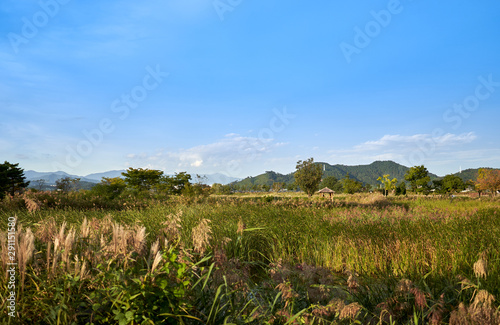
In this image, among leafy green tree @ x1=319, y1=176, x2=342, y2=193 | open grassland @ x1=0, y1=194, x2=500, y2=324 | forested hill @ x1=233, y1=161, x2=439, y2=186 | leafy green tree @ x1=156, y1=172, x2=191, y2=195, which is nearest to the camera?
open grassland @ x1=0, y1=194, x2=500, y2=324

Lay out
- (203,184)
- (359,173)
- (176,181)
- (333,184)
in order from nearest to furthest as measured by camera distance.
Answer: (203,184) → (176,181) → (333,184) → (359,173)

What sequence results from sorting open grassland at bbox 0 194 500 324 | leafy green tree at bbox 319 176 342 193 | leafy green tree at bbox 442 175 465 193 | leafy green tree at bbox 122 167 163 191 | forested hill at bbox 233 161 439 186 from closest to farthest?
open grassland at bbox 0 194 500 324 < leafy green tree at bbox 442 175 465 193 < leafy green tree at bbox 122 167 163 191 < leafy green tree at bbox 319 176 342 193 < forested hill at bbox 233 161 439 186

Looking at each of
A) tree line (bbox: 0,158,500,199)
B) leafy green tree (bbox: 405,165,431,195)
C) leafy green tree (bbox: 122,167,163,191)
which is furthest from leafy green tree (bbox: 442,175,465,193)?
leafy green tree (bbox: 122,167,163,191)

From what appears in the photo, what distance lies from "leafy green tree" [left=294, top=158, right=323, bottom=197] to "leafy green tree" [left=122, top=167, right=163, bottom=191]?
18954 millimetres

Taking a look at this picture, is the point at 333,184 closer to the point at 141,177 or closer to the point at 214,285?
the point at 141,177

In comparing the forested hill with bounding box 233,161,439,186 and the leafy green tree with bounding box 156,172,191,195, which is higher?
the forested hill with bounding box 233,161,439,186

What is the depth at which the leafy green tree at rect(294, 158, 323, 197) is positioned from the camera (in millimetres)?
38344

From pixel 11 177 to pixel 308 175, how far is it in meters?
33.0

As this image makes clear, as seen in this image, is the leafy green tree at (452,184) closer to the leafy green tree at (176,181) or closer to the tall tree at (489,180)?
the tall tree at (489,180)

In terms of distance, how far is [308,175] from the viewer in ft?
126

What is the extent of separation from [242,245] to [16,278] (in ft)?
11.0

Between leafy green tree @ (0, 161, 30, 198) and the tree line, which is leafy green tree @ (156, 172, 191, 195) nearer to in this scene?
the tree line

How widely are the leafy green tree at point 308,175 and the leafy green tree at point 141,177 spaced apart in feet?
62.2

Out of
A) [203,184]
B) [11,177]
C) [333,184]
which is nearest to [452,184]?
[203,184]
